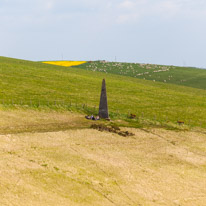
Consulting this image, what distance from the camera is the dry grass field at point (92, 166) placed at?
1919 centimetres

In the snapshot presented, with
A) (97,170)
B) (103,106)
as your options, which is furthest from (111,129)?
(97,170)

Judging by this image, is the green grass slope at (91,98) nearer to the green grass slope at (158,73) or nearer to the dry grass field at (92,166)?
the dry grass field at (92,166)

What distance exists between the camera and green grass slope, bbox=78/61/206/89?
9044 centimetres

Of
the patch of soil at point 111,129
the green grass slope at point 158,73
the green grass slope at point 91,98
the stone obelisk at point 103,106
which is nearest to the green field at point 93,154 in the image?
the green grass slope at point 91,98

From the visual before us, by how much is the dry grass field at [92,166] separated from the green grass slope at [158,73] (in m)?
58.0

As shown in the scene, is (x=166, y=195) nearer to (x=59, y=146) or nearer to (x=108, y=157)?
(x=108, y=157)

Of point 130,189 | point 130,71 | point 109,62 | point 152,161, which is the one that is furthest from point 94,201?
Result: point 109,62

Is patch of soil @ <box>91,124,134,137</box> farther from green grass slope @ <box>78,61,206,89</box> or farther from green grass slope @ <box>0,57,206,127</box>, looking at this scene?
green grass slope @ <box>78,61,206,89</box>

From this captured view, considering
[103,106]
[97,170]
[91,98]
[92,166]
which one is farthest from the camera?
[91,98]

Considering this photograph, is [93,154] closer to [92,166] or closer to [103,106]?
[92,166]

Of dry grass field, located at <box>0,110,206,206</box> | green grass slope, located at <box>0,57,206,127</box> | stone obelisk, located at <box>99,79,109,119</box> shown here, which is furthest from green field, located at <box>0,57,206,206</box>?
stone obelisk, located at <box>99,79,109,119</box>

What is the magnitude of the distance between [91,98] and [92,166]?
2808 cm

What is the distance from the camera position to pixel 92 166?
23484mm

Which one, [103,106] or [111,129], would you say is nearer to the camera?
[111,129]
